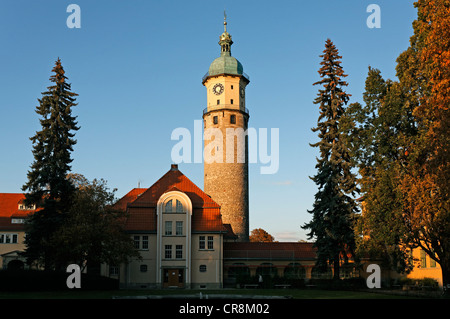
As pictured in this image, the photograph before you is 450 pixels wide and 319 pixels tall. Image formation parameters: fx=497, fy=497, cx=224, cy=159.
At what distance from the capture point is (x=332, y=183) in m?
41.1

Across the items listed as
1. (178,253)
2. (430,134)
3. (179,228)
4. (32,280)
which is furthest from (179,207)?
(430,134)

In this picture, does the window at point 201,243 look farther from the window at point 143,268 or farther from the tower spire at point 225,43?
the tower spire at point 225,43

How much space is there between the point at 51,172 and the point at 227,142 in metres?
28.4

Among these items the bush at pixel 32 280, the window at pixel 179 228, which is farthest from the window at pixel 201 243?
Answer: the bush at pixel 32 280

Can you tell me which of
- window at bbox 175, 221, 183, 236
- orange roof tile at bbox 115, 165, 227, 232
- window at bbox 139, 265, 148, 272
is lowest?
window at bbox 139, 265, 148, 272

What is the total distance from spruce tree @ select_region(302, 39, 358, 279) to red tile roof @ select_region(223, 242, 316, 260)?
9327 millimetres

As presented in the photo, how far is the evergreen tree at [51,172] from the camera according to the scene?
39.7 metres

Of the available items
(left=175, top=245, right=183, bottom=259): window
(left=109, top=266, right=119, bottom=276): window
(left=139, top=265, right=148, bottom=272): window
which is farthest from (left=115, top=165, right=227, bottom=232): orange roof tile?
(left=109, top=266, right=119, bottom=276): window

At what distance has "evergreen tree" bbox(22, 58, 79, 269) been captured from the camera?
39.7 meters

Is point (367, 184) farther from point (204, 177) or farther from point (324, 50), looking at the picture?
point (204, 177)

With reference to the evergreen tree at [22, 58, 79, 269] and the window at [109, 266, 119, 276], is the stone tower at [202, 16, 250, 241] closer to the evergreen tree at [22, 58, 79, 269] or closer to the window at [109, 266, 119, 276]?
the window at [109, 266, 119, 276]

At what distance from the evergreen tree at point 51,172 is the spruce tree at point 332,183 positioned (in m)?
20.7

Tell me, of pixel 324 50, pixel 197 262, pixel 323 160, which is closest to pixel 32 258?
pixel 197 262

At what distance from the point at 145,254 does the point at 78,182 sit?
48.6ft
